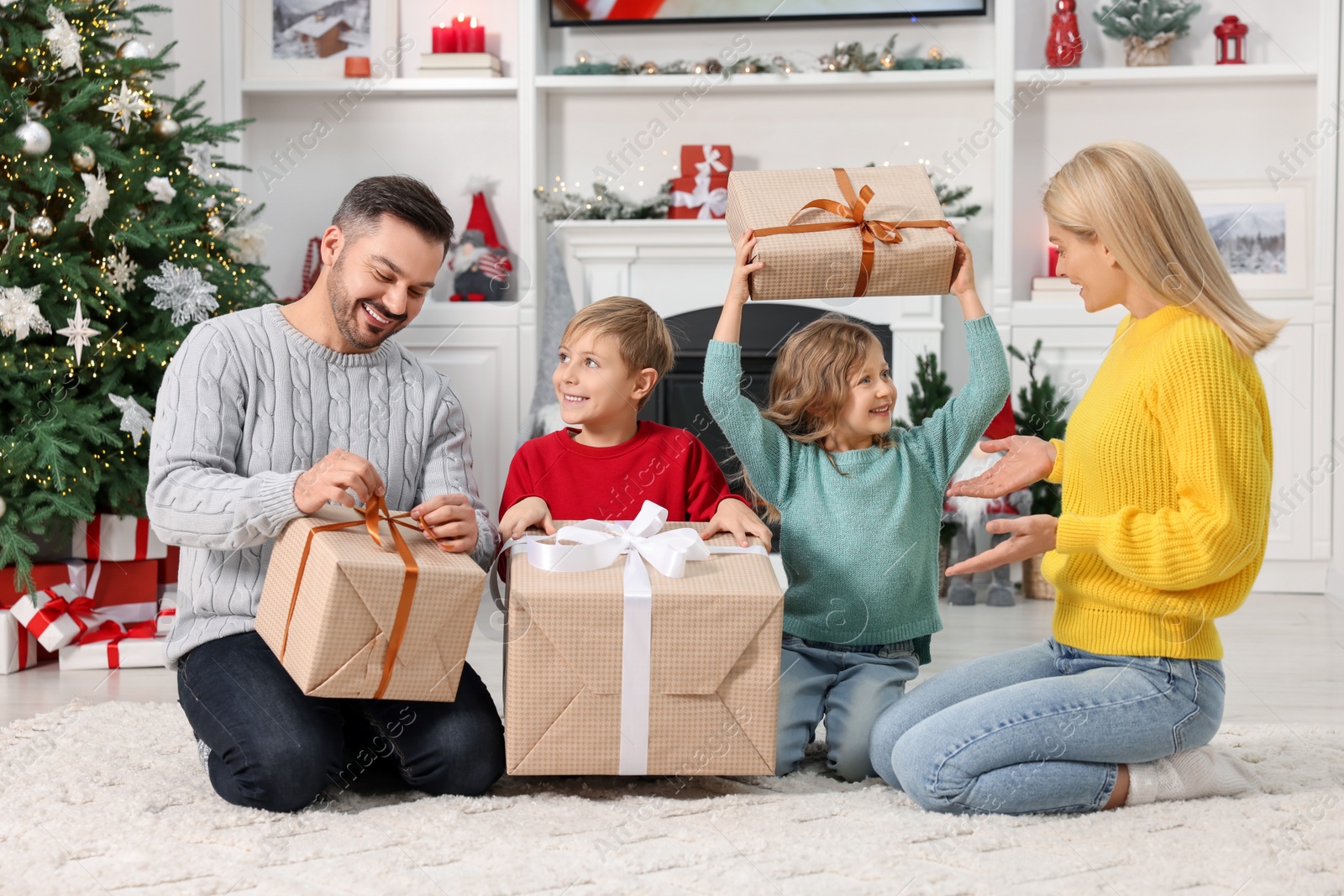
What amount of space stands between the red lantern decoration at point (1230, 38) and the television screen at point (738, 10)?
744mm

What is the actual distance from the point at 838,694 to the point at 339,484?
2.65ft

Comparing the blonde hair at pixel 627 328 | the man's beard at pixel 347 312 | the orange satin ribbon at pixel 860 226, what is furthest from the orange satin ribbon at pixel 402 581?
the orange satin ribbon at pixel 860 226

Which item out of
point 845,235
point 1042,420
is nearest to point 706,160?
point 1042,420

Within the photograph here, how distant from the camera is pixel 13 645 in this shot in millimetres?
2492

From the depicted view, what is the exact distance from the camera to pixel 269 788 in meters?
1.51

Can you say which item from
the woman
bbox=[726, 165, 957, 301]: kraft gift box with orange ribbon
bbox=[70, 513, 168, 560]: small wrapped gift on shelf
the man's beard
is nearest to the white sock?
the woman

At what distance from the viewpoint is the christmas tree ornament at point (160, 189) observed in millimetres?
2621

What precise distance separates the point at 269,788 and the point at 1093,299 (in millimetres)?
1285

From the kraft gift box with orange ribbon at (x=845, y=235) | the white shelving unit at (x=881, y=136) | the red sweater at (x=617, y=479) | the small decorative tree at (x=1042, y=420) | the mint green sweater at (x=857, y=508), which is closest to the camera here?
the kraft gift box with orange ribbon at (x=845, y=235)

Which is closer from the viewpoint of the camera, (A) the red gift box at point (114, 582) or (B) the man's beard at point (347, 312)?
(B) the man's beard at point (347, 312)

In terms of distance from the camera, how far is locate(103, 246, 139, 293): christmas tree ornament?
254 cm

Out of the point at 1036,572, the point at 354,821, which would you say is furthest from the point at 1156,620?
the point at 1036,572

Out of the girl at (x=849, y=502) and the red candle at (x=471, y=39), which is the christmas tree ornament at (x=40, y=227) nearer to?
the girl at (x=849, y=502)

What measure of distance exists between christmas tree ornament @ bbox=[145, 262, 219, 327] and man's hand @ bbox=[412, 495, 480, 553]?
1.31 meters
